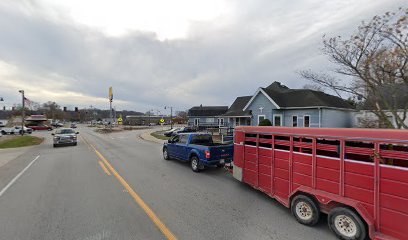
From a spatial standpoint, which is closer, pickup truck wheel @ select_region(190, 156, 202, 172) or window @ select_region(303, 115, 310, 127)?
pickup truck wheel @ select_region(190, 156, 202, 172)

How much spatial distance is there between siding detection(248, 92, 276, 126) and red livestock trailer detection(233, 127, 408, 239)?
2243cm

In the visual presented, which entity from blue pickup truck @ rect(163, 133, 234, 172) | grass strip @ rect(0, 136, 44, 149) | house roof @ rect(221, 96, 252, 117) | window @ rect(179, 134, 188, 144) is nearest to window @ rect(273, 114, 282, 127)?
house roof @ rect(221, 96, 252, 117)

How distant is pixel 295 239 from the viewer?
13.3ft

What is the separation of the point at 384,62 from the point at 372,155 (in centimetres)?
1168

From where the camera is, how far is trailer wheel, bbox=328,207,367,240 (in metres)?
3.83

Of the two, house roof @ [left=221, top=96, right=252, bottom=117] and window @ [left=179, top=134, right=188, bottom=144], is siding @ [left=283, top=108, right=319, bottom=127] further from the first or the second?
window @ [left=179, top=134, right=188, bottom=144]

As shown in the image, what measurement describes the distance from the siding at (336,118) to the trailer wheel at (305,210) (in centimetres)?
2240

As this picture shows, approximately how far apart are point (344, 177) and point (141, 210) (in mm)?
4346

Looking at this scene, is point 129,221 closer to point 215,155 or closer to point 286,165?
point 286,165

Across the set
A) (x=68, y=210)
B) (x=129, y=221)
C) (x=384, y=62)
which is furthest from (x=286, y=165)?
(x=384, y=62)

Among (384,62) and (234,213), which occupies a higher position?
(384,62)

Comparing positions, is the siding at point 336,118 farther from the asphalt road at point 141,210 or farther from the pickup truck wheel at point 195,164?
the asphalt road at point 141,210

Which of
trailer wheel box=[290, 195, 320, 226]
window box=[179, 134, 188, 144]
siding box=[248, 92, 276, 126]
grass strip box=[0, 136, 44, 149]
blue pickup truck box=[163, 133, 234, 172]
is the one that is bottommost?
grass strip box=[0, 136, 44, 149]

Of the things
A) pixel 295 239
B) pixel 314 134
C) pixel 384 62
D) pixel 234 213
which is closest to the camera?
pixel 295 239
